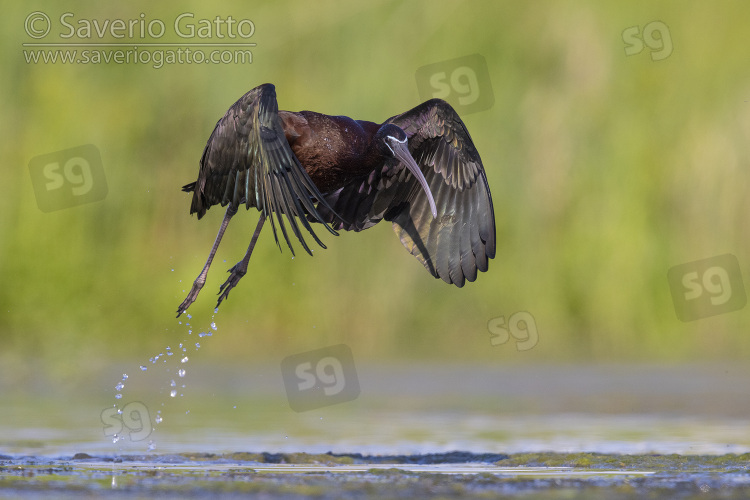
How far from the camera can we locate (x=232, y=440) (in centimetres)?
799

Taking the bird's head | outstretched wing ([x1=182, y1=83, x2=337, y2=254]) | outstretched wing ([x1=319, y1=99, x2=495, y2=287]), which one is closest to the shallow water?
outstretched wing ([x1=319, y1=99, x2=495, y2=287])

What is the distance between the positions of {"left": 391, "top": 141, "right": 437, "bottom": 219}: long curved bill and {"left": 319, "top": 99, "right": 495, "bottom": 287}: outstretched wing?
1.21 feet

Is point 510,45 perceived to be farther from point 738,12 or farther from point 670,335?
point 670,335

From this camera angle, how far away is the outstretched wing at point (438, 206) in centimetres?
834

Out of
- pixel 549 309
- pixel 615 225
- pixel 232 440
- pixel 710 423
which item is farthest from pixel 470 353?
pixel 232 440

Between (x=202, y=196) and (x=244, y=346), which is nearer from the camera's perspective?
(x=202, y=196)

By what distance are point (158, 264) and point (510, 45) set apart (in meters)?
3.26

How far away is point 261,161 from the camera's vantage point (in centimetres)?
718

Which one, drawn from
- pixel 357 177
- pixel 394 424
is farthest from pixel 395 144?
pixel 394 424

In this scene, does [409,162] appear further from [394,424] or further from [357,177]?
[394,424]

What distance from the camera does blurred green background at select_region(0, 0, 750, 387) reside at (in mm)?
10352

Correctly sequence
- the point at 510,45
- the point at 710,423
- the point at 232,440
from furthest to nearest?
1. the point at 510,45
2. the point at 710,423
3. the point at 232,440

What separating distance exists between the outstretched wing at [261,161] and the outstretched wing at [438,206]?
99 cm

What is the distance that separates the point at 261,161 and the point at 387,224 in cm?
364
